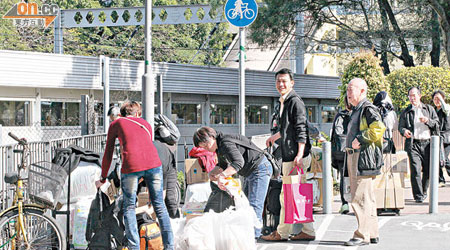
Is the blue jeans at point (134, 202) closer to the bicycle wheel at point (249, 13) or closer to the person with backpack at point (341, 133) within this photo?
the person with backpack at point (341, 133)

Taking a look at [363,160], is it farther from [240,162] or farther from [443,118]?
[443,118]

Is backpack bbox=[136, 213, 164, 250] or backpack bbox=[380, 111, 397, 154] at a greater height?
backpack bbox=[380, 111, 397, 154]

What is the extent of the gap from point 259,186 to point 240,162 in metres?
0.57

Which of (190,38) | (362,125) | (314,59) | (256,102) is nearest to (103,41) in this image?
(190,38)

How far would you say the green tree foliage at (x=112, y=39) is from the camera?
1398 inches

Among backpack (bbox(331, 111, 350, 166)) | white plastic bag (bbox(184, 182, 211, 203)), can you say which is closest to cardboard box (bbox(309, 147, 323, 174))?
backpack (bbox(331, 111, 350, 166))

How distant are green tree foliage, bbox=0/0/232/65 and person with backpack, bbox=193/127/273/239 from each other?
27115 mm

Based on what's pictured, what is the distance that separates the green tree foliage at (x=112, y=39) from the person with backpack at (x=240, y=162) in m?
27.1

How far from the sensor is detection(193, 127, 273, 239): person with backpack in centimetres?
670

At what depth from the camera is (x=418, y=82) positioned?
1931 cm

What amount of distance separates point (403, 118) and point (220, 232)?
17.6 feet

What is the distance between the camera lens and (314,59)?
58.1 metres

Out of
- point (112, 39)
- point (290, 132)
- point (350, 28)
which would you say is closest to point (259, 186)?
point (290, 132)

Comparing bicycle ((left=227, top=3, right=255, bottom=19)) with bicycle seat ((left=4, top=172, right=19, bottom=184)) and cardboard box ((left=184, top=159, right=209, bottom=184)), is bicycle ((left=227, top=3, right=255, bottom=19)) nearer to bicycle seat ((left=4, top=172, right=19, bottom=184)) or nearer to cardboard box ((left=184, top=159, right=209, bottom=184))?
cardboard box ((left=184, top=159, right=209, bottom=184))
